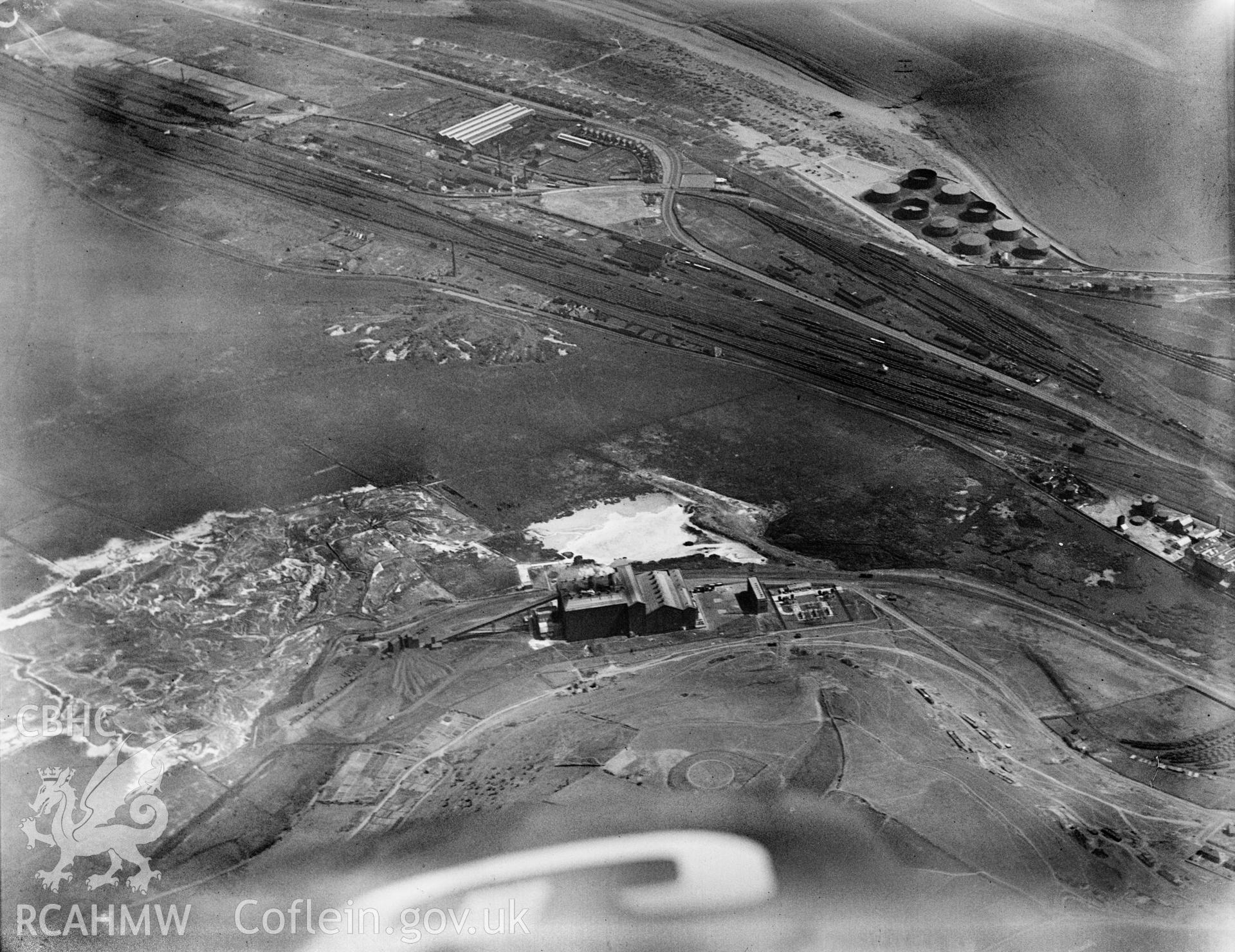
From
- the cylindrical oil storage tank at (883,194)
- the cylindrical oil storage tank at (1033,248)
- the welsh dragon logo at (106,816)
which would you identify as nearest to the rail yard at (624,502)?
the cylindrical oil storage tank at (883,194)

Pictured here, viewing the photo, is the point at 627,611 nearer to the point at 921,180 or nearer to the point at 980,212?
the point at 980,212

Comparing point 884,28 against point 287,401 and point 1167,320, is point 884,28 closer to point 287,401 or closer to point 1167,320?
point 1167,320

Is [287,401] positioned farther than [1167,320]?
No

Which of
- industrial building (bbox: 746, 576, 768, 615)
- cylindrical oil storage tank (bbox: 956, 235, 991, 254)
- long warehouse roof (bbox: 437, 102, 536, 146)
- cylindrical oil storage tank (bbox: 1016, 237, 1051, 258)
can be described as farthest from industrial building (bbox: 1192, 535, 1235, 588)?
long warehouse roof (bbox: 437, 102, 536, 146)

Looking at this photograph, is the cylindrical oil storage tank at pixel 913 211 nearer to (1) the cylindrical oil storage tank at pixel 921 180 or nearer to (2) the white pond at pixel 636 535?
(1) the cylindrical oil storage tank at pixel 921 180

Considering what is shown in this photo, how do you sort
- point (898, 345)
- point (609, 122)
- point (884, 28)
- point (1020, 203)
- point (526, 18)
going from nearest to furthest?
point (898, 345)
point (1020, 203)
point (609, 122)
point (884, 28)
point (526, 18)

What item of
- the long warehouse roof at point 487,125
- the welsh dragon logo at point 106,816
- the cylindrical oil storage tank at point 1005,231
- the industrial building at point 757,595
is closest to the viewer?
the welsh dragon logo at point 106,816

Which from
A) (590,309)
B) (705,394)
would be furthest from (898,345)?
(590,309)
